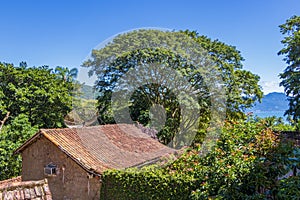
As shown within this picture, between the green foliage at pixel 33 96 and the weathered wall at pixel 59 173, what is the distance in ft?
21.9

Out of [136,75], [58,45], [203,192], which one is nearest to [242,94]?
[136,75]

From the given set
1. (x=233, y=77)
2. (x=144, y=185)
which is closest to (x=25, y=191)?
(x=144, y=185)

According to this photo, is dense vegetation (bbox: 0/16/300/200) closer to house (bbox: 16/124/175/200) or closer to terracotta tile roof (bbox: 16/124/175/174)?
house (bbox: 16/124/175/200)

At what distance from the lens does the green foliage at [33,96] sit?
18000mm

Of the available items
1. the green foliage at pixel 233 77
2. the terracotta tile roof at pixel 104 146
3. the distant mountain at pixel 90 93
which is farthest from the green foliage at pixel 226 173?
the green foliage at pixel 233 77

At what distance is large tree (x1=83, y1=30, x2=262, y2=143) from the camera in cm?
1659

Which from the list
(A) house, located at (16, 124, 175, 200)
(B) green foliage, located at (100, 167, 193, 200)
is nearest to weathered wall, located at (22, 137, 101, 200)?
(A) house, located at (16, 124, 175, 200)

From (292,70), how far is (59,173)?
1358 cm

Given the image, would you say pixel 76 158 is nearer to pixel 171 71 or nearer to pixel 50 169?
pixel 50 169

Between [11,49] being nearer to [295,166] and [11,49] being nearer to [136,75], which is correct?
[136,75]

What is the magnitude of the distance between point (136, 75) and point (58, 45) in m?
4.90

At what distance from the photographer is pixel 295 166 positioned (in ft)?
18.8

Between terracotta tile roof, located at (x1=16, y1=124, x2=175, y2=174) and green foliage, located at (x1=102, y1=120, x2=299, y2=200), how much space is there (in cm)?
142

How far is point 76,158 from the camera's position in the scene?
1044cm
